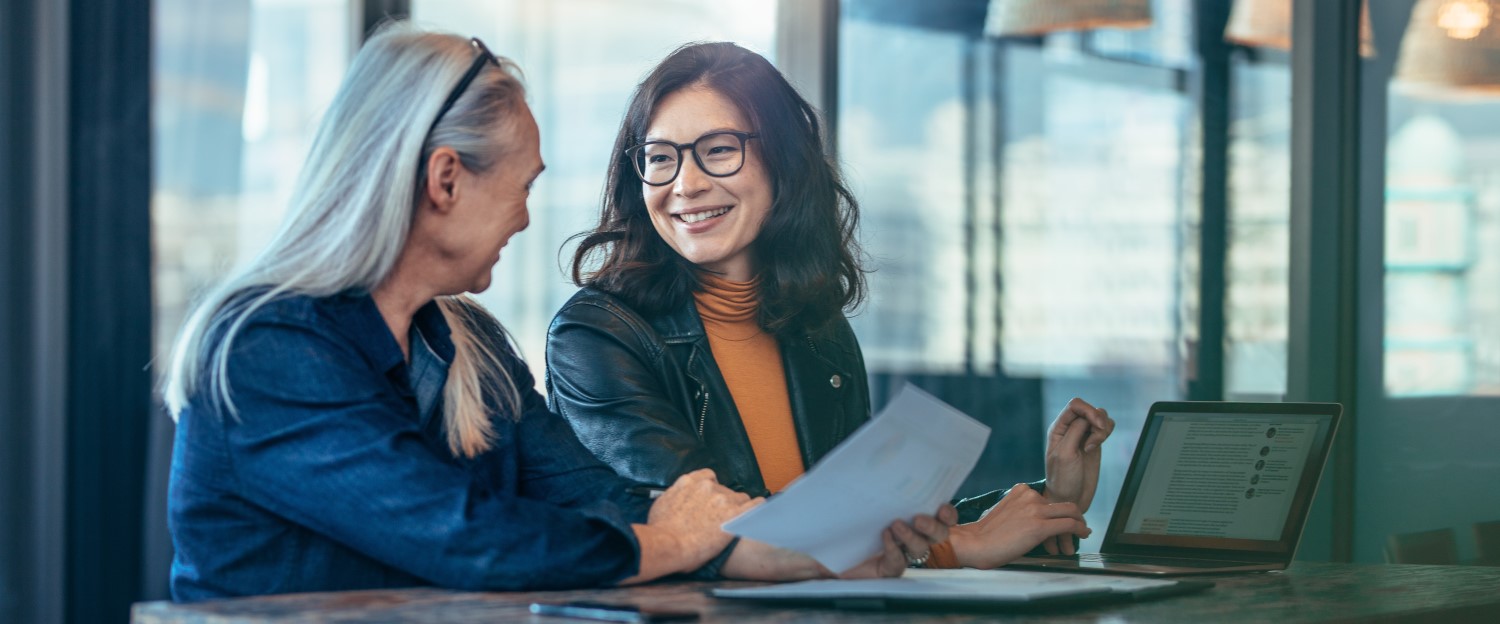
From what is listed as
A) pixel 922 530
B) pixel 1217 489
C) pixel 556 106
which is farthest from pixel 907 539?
pixel 556 106

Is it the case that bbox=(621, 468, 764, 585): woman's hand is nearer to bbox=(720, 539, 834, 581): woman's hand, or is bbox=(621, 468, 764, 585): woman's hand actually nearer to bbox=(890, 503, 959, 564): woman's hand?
bbox=(720, 539, 834, 581): woman's hand

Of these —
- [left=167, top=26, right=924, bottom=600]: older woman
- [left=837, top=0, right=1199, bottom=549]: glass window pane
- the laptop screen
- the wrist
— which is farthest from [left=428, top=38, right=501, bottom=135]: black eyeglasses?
[left=837, top=0, right=1199, bottom=549]: glass window pane

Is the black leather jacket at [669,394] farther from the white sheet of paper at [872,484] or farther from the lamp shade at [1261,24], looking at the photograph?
the lamp shade at [1261,24]

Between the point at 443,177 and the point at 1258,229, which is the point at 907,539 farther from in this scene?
the point at 1258,229

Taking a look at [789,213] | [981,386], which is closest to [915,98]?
[981,386]

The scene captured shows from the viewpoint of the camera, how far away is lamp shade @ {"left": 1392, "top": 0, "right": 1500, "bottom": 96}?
3869 millimetres

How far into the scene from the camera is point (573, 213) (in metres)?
4.34

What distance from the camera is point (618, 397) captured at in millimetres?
1989

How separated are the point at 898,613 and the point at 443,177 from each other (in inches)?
27.3

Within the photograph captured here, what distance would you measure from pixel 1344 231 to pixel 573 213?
7.34 feet

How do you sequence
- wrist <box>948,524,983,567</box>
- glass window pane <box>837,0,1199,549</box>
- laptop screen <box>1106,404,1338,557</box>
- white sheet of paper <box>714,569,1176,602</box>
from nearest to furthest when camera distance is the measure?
white sheet of paper <box>714,569,1176,602</box>
wrist <box>948,524,983,567</box>
laptop screen <box>1106,404,1338,557</box>
glass window pane <box>837,0,1199,549</box>

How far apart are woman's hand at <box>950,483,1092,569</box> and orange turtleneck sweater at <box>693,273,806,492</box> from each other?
378 mm

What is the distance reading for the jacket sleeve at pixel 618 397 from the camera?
1.91 meters

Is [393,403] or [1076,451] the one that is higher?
[393,403]
